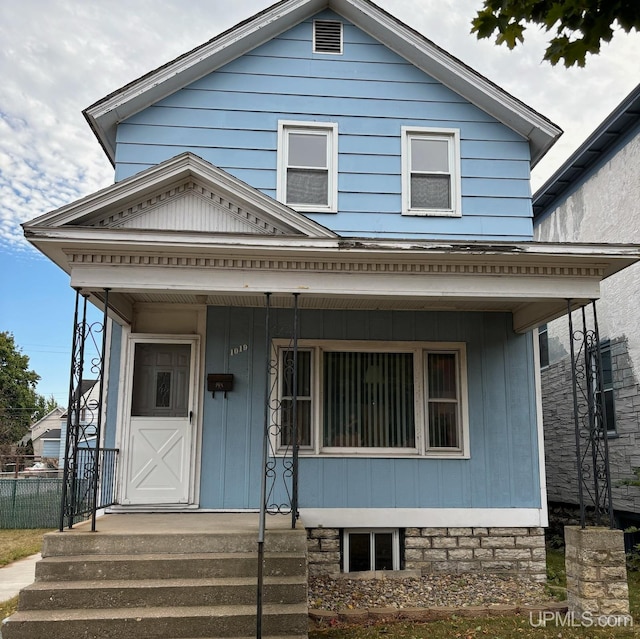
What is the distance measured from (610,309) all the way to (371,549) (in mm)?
5641

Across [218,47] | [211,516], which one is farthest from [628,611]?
[218,47]

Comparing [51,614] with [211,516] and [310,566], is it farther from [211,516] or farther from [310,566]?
[310,566]

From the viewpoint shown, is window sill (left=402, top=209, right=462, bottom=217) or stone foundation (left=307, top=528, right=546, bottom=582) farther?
window sill (left=402, top=209, right=462, bottom=217)

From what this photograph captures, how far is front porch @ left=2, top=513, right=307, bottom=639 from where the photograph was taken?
→ 500 cm

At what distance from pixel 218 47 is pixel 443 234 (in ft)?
12.3

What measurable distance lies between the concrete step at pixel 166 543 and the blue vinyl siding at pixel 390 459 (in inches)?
68.4

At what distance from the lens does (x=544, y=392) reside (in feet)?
41.6

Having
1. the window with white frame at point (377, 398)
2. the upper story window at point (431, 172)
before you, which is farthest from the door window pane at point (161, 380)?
the upper story window at point (431, 172)

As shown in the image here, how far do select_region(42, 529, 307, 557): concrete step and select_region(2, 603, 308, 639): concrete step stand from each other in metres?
0.57

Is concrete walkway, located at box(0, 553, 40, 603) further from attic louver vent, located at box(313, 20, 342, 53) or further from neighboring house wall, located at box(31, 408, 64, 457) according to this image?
neighboring house wall, located at box(31, 408, 64, 457)

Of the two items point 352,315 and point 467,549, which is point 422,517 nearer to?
point 467,549

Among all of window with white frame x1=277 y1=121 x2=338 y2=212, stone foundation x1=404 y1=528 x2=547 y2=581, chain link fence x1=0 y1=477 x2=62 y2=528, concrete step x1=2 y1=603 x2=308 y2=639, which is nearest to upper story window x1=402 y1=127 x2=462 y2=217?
window with white frame x1=277 y1=121 x2=338 y2=212

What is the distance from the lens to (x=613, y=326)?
10.1 m

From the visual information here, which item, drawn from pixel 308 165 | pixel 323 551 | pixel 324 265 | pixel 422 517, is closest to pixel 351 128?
pixel 308 165
